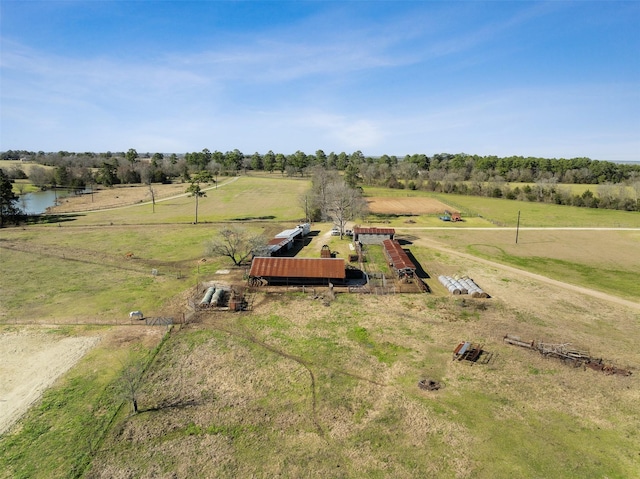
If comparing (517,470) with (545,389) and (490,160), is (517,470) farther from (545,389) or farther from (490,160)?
(490,160)

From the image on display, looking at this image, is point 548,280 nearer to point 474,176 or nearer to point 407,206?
point 407,206

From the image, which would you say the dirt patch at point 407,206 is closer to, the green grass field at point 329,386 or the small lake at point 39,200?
the green grass field at point 329,386

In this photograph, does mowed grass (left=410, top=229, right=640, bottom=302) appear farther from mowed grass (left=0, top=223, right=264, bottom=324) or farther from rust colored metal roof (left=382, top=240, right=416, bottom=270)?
mowed grass (left=0, top=223, right=264, bottom=324)

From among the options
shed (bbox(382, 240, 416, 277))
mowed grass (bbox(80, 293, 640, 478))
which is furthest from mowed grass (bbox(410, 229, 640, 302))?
mowed grass (bbox(80, 293, 640, 478))

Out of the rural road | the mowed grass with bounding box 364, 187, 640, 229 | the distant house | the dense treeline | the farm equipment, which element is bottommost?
the farm equipment

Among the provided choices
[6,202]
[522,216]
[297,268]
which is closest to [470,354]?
[297,268]
